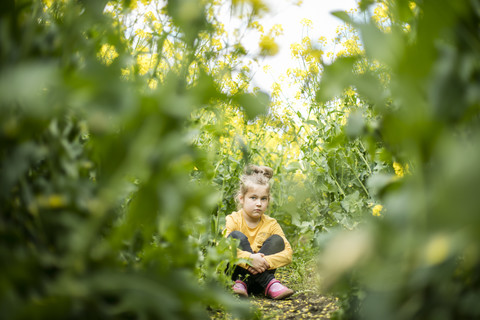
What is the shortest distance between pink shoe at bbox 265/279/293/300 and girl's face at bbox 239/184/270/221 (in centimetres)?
62

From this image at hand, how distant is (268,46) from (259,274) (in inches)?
66.1

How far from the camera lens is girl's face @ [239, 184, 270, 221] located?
109 inches

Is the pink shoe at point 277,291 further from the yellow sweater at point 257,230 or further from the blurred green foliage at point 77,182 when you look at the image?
the blurred green foliage at point 77,182

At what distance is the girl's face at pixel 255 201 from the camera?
2762 millimetres

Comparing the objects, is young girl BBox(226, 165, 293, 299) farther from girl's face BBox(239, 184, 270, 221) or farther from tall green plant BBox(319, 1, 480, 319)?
tall green plant BBox(319, 1, 480, 319)

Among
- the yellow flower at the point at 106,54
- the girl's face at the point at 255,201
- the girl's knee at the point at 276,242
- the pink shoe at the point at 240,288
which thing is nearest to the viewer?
the yellow flower at the point at 106,54

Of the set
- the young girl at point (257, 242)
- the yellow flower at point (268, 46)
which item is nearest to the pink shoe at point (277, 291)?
the young girl at point (257, 242)

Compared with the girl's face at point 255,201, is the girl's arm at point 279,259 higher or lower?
lower

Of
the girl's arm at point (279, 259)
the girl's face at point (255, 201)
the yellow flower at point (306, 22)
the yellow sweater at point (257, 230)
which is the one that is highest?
the yellow flower at point (306, 22)

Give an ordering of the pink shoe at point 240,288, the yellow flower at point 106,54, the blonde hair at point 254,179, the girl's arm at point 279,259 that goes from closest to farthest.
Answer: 1. the yellow flower at point 106,54
2. the pink shoe at point 240,288
3. the girl's arm at point 279,259
4. the blonde hair at point 254,179

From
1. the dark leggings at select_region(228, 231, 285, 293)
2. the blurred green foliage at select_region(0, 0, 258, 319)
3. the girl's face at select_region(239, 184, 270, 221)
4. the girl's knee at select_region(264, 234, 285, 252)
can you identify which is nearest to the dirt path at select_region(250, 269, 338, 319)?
the dark leggings at select_region(228, 231, 285, 293)

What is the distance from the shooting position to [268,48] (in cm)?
102

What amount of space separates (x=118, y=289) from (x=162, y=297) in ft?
0.17

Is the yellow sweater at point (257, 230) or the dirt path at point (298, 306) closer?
the dirt path at point (298, 306)
